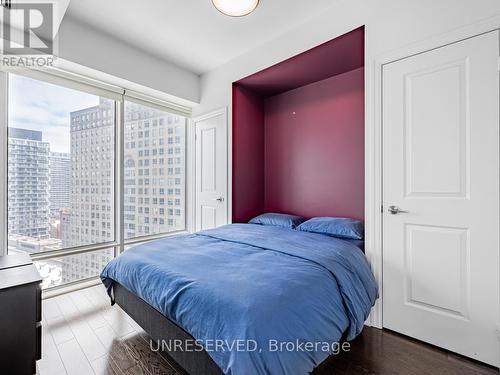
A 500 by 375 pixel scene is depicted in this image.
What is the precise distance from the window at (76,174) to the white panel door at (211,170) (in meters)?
0.54

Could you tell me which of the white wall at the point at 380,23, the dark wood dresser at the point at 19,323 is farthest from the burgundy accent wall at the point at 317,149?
the dark wood dresser at the point at 19,323

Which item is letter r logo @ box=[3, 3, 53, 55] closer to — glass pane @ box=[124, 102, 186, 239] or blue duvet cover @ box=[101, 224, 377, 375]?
glass pane @ box=[124, 102, 186, 239]

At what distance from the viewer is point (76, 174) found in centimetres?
293

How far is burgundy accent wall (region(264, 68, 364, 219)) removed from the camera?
9.28 ft

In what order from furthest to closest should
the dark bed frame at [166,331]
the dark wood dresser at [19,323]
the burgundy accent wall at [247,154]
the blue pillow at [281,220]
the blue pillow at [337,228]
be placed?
the burgundy accent wall at [247,154] → the blue pillow at [281,220] → the blue pillow at [337,228] → the dark wood dresser at [19,323] → the dark bed frame at [166,331]

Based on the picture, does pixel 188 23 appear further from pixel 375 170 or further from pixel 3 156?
pixel 375 170

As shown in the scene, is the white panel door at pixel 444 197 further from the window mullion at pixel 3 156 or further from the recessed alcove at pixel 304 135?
the window mullion at pixel 3 156

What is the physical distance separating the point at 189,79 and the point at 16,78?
194 centimetres

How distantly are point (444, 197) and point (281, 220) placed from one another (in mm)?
1603

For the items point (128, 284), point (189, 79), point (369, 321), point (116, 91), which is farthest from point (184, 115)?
point (369, 321)

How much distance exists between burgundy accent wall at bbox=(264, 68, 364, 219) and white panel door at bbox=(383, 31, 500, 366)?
74cm

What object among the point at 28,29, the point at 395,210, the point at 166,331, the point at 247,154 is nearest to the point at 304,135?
the point at 247,154

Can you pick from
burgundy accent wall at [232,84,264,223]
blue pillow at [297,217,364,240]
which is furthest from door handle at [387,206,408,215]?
burgundy accent wall at [232,84,264,223]

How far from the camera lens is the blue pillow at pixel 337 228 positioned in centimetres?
231
